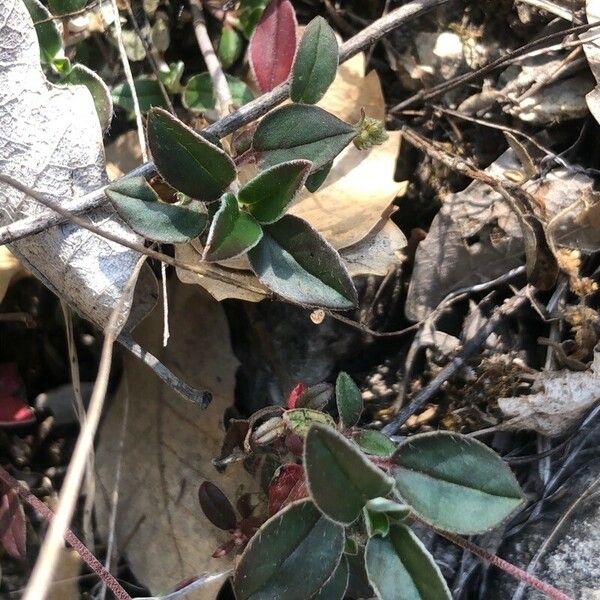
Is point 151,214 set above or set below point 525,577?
above

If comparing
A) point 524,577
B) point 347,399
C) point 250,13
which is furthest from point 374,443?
point 250,13

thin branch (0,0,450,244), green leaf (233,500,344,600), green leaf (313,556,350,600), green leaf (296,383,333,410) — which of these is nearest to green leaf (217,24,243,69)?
thin branch (0,0,450,244)

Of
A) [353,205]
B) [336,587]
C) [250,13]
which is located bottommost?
[336,587]

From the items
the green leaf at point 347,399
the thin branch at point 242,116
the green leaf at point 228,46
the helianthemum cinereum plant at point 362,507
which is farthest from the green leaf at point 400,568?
the green leaf at point 228,46

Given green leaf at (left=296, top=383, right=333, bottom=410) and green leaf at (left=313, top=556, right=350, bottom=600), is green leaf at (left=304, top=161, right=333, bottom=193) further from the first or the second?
green leaf at (left=313, top=556, right=350, bottom=600)

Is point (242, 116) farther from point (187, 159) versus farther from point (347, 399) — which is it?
point (347, 399)

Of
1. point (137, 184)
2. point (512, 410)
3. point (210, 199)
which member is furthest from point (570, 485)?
point (137, 184)

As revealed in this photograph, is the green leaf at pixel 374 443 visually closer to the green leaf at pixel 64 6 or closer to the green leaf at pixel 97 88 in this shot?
the green leaf at pixel 97 88
